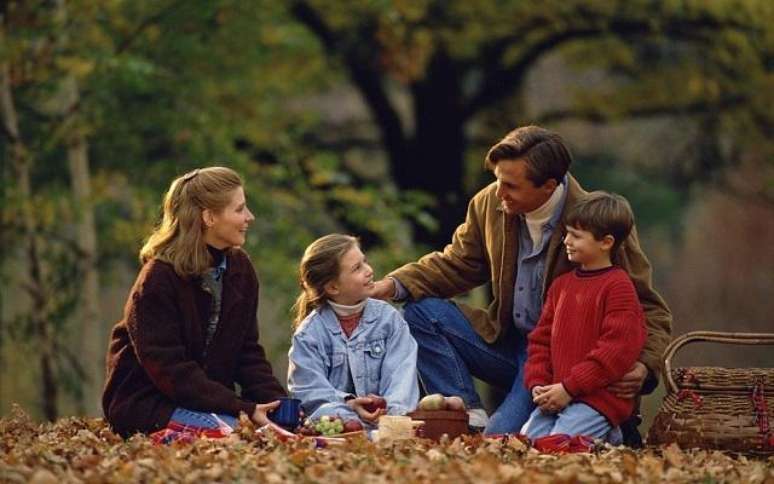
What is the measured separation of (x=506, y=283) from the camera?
7.57m

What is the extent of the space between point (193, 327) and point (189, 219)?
499 millimetres

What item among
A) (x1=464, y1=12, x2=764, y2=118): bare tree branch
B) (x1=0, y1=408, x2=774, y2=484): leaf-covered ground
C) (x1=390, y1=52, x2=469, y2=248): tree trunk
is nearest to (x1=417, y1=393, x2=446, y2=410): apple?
(x1=0, y1=408, x2=774, y2=484): leaf-covered ground

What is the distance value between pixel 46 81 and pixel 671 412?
6.99 metres

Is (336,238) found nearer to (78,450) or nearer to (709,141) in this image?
(78,450)

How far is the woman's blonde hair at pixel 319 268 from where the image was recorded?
7445mm

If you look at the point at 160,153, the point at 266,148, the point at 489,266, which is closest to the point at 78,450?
the point at 489,266

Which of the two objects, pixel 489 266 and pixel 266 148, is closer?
Answer: pixel 489 266

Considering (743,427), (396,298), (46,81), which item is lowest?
(743,427)

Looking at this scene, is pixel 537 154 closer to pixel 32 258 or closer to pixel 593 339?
pixel 593 339

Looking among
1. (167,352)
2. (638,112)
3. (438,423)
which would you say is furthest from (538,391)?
(638,112)

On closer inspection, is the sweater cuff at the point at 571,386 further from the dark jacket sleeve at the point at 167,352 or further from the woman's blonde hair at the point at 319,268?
the dark jacket sleeve at the point at 167,352

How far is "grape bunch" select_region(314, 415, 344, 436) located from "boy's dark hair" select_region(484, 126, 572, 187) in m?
1.40

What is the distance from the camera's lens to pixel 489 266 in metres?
7.89

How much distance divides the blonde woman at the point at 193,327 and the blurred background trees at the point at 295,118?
15.6ft
